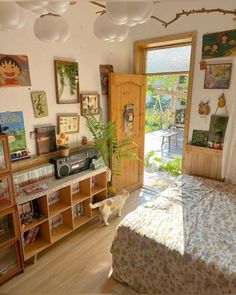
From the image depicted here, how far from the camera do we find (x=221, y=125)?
2.73 metres

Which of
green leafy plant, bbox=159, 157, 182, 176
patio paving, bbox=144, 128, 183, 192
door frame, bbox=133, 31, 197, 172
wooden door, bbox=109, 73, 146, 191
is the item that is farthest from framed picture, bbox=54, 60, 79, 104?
green leafy plant, bbox=159, 157, 182, 176

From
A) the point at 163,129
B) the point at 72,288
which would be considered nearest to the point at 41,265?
the point at 72,288

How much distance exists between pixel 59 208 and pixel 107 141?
1.04 metres

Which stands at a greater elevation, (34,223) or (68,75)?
(68,75)

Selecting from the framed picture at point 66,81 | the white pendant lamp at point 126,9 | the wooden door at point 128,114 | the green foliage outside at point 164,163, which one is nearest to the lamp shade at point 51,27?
the white pendant lamp at point 126,9

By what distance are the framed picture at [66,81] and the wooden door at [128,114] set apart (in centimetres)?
51

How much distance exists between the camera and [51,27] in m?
1.14

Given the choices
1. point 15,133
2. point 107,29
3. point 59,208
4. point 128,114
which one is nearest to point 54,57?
point 15,133

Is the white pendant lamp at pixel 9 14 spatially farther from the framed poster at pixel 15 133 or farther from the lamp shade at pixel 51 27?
the framed poster at pixel 15 133

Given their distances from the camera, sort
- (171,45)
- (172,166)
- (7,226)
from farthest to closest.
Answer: (172,166) → (171,45) → (7,226)

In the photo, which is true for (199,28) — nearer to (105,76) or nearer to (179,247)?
(105,76)

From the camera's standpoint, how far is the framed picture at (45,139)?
94.2 inches

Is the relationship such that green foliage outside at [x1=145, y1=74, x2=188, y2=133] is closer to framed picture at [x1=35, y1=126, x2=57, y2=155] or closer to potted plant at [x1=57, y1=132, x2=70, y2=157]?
potted plant at [x1=57, y1=132, x2=70, y2=157]

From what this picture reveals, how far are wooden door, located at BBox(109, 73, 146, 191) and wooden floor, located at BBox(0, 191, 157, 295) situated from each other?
3.35ft
